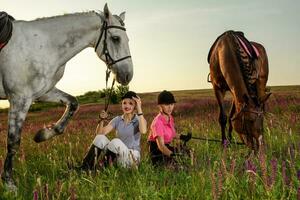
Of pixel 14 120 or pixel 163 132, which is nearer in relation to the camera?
pixel 14 120

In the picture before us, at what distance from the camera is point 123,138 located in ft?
21.3

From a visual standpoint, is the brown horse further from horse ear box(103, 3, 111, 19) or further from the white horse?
horse ear box(103, 3, 111, 19)

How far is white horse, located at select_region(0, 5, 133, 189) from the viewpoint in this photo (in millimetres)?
6008

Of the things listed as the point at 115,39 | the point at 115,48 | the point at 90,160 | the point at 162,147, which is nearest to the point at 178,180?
the point at 162,147

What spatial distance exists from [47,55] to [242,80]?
3328mm

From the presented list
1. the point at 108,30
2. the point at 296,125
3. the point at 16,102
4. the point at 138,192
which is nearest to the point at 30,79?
the point at 16,102

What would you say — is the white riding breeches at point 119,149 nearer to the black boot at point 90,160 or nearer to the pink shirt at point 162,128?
the black boot at point 90,160

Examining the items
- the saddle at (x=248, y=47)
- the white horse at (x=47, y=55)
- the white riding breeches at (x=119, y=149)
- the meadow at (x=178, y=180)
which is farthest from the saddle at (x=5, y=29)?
the saddle at (x=248, y=47)

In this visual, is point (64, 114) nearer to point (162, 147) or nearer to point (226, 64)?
point (162, 147)

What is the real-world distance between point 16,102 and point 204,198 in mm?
3183

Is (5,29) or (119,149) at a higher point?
(5,29)

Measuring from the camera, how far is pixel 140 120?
6.29m

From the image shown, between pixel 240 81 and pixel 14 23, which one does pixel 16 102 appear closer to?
pixel 14 23

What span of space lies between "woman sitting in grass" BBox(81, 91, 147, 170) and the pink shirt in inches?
10.2
